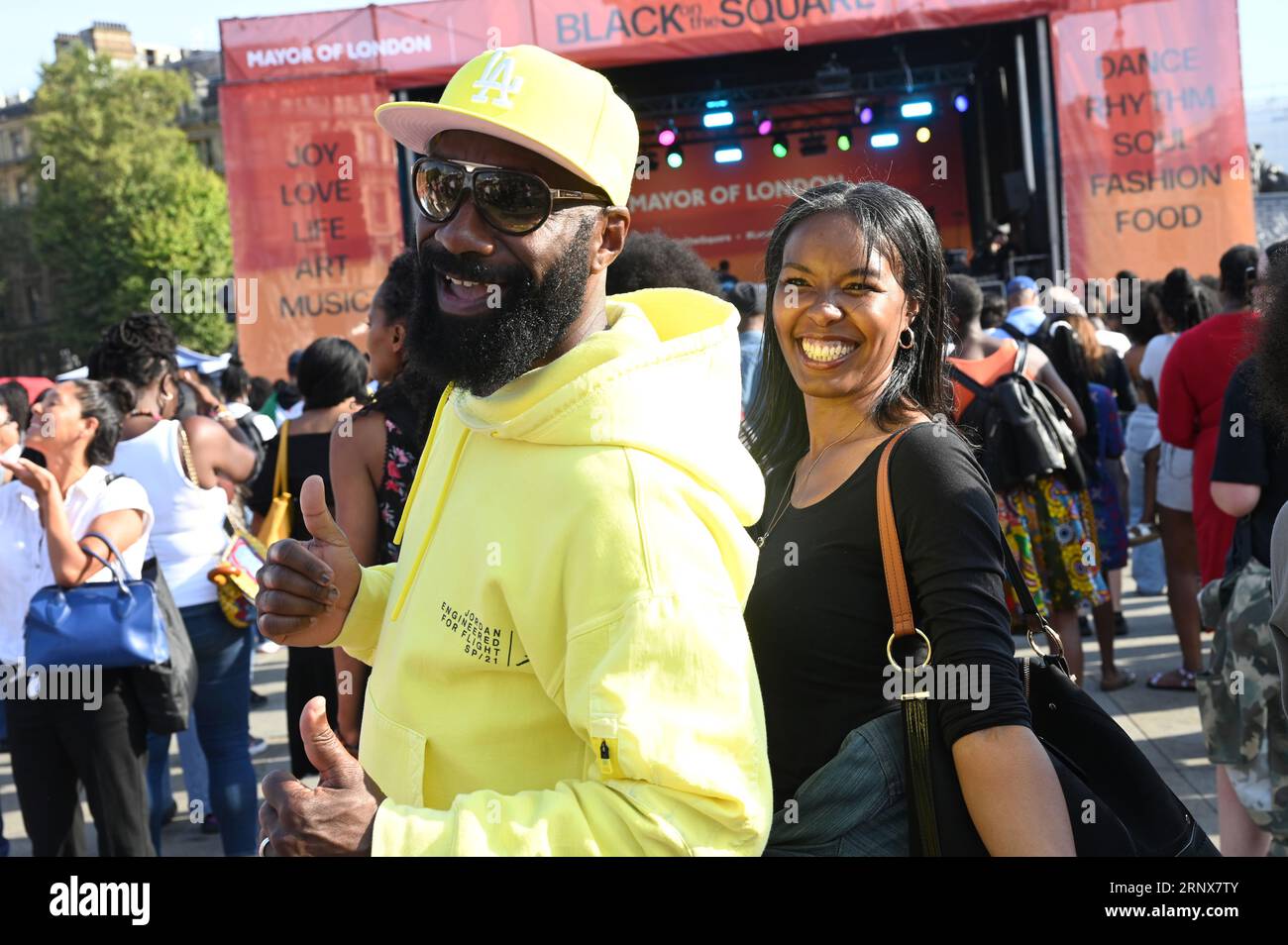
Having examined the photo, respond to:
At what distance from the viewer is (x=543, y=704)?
61.2 inches

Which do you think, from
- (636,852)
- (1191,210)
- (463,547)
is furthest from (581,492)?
(1191,210)

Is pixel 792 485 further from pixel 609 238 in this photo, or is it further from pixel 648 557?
pixel 648 557

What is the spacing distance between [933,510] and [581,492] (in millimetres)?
637

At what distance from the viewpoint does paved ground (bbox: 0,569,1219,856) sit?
504 centimetres

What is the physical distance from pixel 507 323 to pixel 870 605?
688mm

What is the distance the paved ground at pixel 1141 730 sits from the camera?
5036mm

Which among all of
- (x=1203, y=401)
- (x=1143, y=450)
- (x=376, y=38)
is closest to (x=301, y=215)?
(x=376, y=38)

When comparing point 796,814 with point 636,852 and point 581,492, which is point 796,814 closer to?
point 636,852

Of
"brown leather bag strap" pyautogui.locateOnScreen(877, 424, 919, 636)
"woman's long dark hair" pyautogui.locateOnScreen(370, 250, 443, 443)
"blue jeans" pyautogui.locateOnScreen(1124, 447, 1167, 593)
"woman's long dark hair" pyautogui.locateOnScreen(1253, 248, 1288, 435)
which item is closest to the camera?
"brown leather bag strap" pyautogui.locateOnScreen(877, 424, 919, 636)

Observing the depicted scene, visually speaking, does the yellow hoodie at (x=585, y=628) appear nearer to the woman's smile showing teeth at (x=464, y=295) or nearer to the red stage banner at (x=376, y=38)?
the woman's smile showing teeth at (x=464, y=295)

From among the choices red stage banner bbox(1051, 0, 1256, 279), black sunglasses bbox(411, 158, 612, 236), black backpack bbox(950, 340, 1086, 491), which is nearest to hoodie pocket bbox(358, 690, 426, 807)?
black sunglasses bbox(411, 158, 612, 236)

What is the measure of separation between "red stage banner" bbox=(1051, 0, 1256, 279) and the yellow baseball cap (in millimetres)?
12042

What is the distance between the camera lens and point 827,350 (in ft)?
7.19

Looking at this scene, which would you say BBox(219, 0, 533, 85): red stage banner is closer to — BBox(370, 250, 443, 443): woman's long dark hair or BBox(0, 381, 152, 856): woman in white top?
BBox(0, 381, 152, 856): woman in white top
